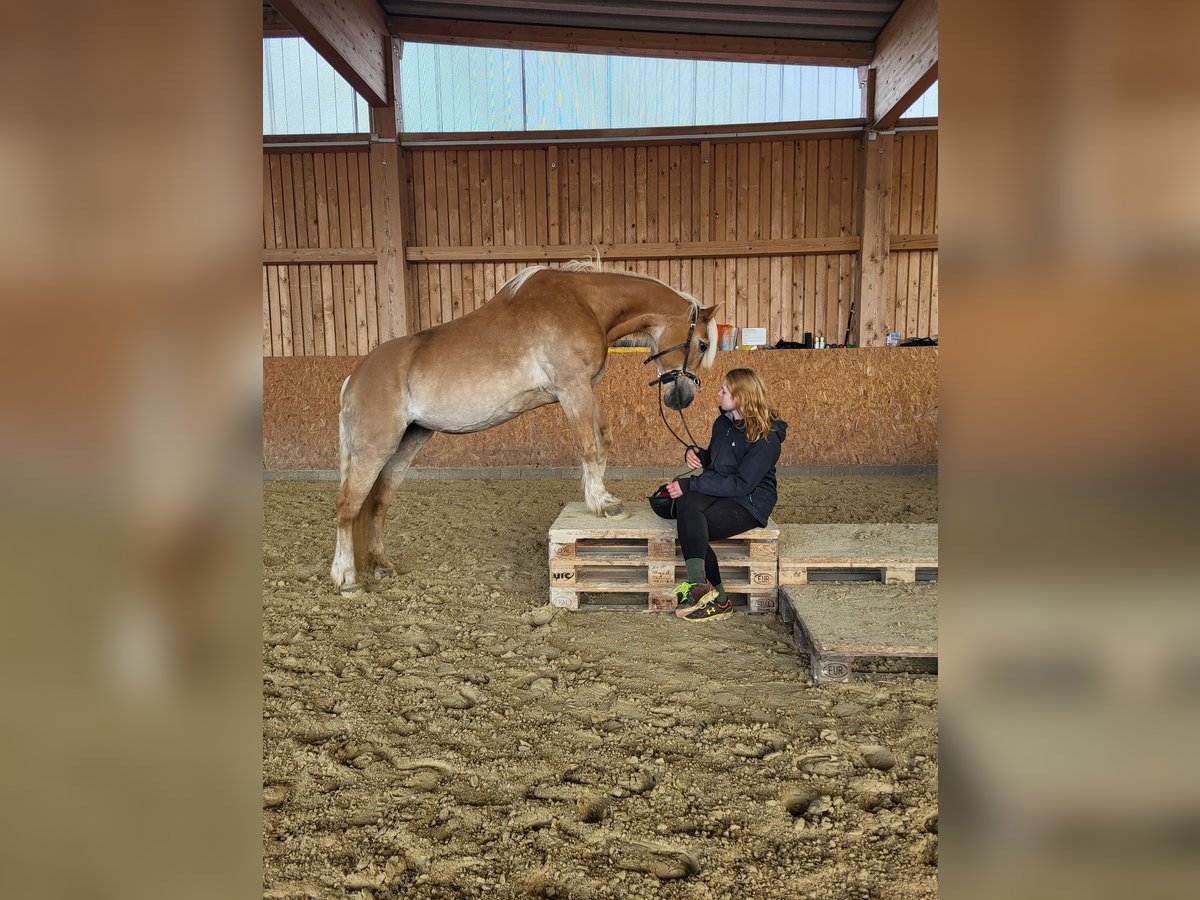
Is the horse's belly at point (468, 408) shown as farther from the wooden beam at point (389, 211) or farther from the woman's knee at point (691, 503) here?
the wooden beam at point (389, 211)

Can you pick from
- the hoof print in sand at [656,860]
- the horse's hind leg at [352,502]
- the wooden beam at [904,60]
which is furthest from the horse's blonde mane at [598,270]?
the wooden beam at [904,60]

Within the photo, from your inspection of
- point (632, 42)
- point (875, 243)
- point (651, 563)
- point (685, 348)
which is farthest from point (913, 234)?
point (651, 563)

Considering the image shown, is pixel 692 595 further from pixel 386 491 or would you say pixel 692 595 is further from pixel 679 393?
pixel 386 491

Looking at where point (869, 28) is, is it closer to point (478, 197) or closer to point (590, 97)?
point (590, 97)

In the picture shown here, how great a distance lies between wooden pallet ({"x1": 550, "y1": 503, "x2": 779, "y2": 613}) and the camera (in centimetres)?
377

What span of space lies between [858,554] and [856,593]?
312mm

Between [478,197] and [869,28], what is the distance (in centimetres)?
587

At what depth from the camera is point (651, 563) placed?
3.84 metres

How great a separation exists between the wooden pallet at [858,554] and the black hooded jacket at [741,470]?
12.0 inches

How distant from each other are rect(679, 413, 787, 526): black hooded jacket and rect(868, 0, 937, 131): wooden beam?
20.2 feet

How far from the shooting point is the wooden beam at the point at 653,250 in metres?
10.7
